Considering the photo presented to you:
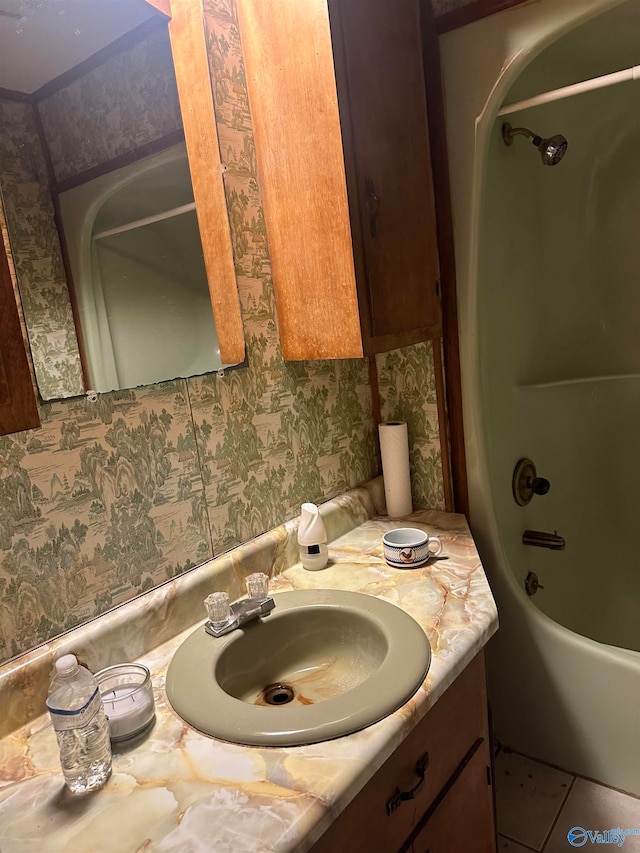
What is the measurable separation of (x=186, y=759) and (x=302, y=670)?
358 mm

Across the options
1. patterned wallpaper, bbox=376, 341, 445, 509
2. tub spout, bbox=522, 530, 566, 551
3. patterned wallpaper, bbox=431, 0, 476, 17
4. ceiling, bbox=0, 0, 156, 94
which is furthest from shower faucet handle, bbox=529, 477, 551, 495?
ceiling, bbox=0, 0, 156, 94

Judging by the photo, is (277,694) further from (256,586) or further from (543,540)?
(543,540)

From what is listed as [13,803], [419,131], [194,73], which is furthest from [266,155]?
[13,803]

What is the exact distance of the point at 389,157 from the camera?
120 centimetres

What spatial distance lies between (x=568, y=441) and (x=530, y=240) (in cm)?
65

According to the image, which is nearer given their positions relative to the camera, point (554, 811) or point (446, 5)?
point (446, 5)

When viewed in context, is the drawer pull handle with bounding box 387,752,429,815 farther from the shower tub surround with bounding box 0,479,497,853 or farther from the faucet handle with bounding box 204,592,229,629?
the faucet handle with bounding box 204,592,229,629

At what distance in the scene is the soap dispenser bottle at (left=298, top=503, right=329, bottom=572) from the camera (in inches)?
49.3

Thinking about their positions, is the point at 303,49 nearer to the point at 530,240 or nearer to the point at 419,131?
the point at 419,131

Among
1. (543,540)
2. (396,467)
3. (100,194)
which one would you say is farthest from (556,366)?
(100,194)

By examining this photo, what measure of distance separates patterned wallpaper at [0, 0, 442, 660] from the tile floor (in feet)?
2.48

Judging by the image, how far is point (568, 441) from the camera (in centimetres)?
189

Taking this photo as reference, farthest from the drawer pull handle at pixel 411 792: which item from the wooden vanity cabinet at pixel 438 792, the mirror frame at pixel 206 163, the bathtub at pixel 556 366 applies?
the mirror frame at pixel 206 163

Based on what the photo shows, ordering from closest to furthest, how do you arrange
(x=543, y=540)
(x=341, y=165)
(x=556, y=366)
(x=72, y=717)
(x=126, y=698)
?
(x=72, y=717)
(x=126, y=698)
(x=341, y=165)
(x=543, y=540)
(x=556, y=366)
